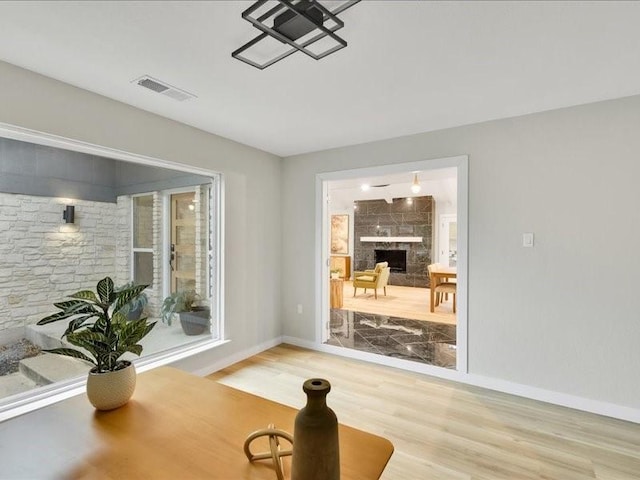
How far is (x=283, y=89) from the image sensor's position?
231 cm

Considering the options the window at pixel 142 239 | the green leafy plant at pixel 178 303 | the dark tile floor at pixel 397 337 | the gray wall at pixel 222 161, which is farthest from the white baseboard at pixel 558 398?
→ the window at pixel 142 239

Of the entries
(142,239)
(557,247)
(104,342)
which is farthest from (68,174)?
(557,247)

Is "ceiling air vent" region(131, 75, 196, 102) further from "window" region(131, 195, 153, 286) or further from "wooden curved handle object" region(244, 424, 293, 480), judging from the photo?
"wooden curved handle object" region(244, 424, 293, 480)

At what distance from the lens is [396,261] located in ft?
30.1

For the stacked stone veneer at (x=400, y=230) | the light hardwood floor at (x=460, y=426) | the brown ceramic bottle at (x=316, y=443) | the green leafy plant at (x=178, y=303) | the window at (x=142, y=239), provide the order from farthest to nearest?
1. the stacked stone veneer at (x=400, y=230)
2. the green leafy plant at (x=178, y=303)
3. the window at (x=142, y=239)
4. the light hardwood floor at (x=460, y=426)
5. the brown ceramic bottle at (x=316, y=443)

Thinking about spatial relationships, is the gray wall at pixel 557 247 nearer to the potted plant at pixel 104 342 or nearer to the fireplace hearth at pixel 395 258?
the potted plant at pixel 104 342

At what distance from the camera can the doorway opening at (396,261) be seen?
3396 millimetres

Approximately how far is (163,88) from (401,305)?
17.7 feet

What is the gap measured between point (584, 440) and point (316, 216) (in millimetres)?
2956

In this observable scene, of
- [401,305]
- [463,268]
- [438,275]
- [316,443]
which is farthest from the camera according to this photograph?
[401,305]

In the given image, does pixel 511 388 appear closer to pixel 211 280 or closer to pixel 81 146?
pixel 211 280

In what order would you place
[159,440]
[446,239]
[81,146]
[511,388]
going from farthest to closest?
[446,239] < [511,388] < [81,146] < [159,440]

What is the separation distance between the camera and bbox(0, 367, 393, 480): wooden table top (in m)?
0.92

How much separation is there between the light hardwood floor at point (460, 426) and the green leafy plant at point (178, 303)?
702 millimetres
